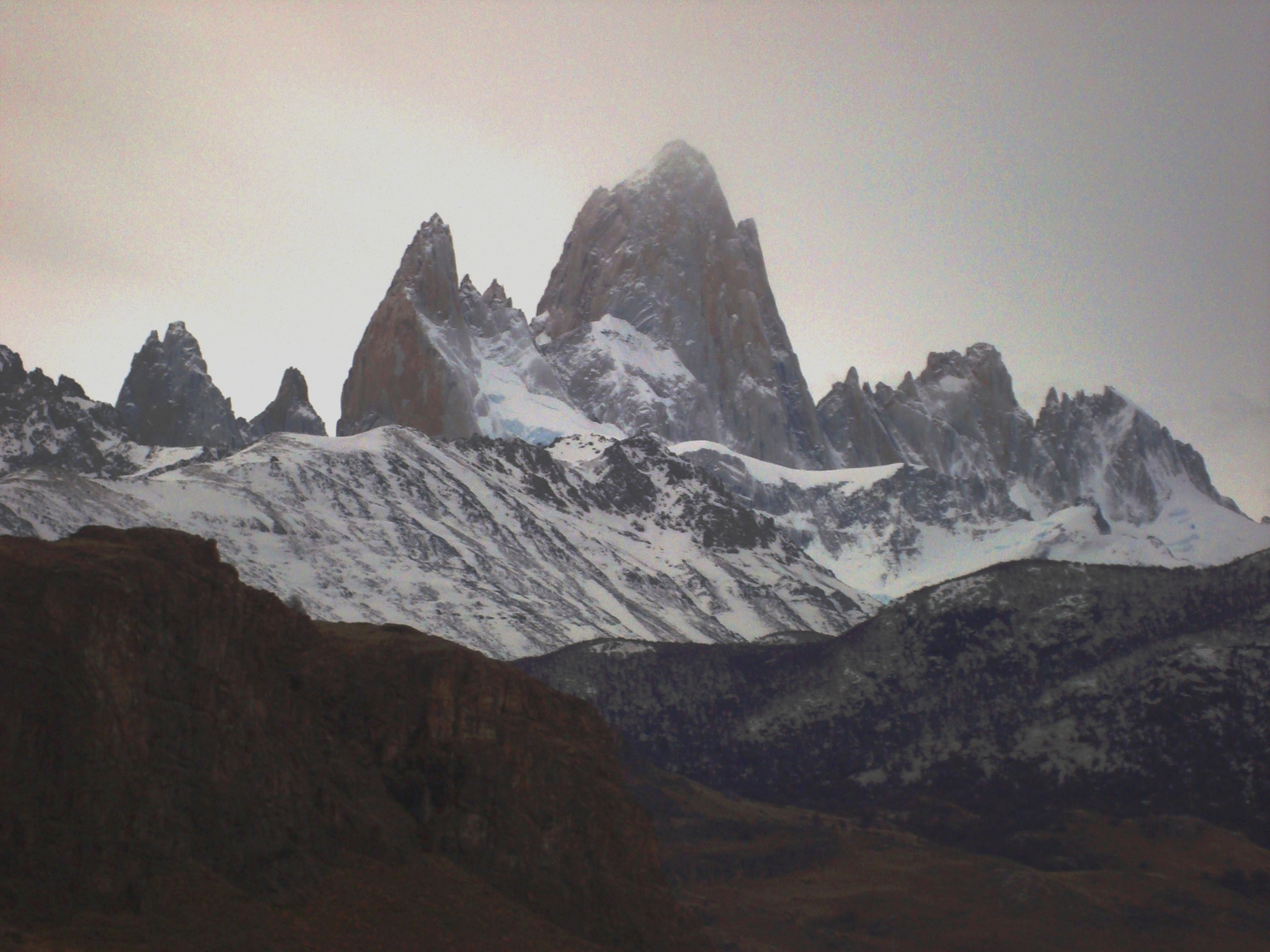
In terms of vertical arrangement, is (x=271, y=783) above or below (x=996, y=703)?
below

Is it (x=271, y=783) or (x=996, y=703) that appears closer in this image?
(x=271, y=783)

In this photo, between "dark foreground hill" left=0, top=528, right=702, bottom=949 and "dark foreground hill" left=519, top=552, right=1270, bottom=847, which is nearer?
"dark foreground hill" left=0, top=528, right=702, bottom=949

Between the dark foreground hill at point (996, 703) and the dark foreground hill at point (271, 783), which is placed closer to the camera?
the dark foreground hill at point (271, 783)

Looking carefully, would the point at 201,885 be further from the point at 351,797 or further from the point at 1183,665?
the point at 1183,665

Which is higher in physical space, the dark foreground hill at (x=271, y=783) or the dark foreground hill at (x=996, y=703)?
the dark foreground hill at (x=996, y=703)

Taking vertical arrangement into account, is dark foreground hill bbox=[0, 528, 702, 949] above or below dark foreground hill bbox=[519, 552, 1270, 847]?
below
